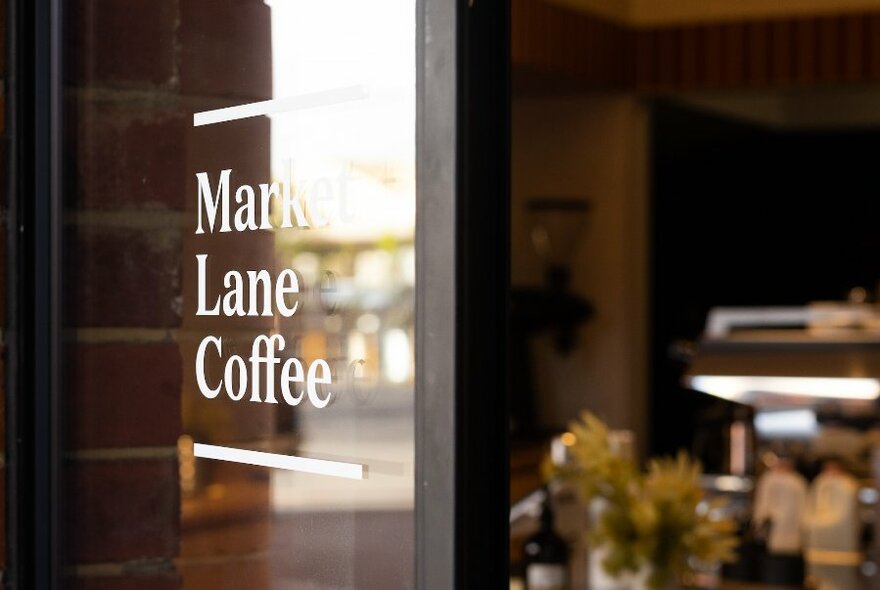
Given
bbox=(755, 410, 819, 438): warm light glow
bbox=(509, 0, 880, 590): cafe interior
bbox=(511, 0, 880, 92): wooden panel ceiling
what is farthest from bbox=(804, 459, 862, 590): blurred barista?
bbox=(511, 0, 880, 92): wooden panel ceiling

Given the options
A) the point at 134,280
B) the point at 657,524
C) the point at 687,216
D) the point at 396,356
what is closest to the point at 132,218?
the point at 134,280

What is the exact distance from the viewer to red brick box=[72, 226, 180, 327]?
1.25 metres

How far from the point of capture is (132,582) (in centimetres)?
129

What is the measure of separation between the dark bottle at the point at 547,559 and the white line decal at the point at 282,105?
201cm

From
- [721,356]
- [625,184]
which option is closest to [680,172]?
[625,184]

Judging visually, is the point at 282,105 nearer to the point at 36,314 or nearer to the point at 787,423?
the point at 36,314

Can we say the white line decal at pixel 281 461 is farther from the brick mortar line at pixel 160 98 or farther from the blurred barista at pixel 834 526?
the blurred barista at pixel 834 526

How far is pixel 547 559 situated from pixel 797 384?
125 cm

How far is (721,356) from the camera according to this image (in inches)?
155

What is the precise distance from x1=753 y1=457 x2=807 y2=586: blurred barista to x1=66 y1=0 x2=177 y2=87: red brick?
242 cm

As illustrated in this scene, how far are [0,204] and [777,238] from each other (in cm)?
702

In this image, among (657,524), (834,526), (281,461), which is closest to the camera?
(281,461)

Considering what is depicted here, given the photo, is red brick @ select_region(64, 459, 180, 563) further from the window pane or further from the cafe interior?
the cafe interior

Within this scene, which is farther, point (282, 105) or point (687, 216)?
point (687, 216)
